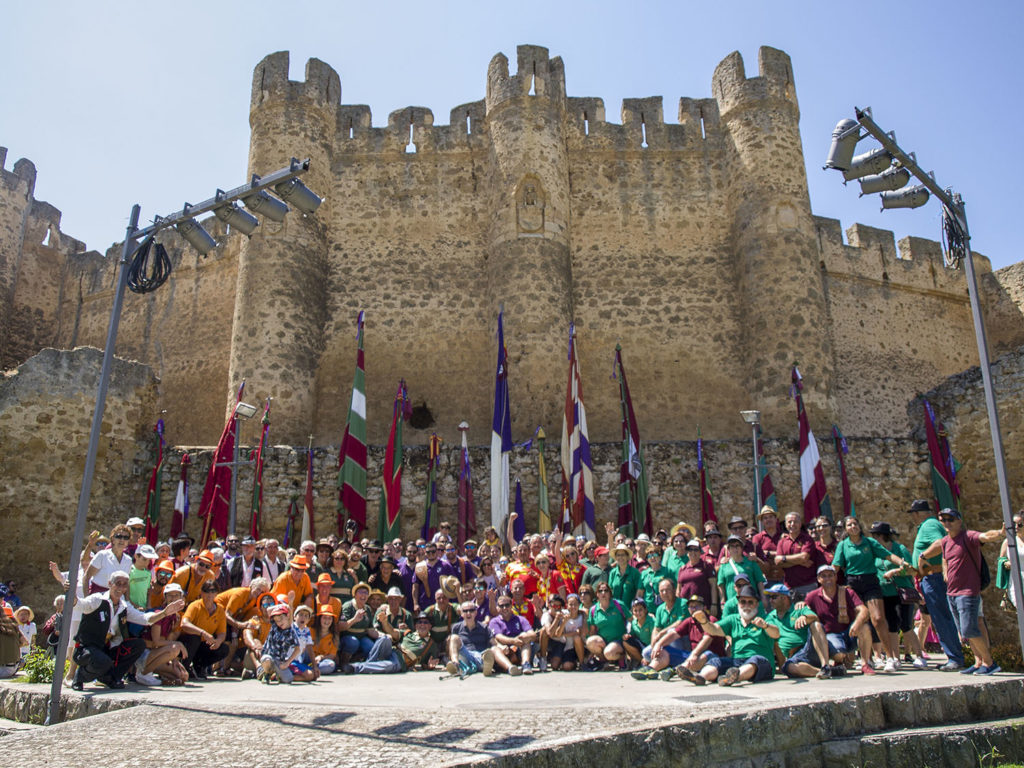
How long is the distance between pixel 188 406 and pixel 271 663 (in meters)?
13.1

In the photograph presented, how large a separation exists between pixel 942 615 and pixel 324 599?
5.97 meters

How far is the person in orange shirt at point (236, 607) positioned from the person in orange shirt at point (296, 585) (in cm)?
15

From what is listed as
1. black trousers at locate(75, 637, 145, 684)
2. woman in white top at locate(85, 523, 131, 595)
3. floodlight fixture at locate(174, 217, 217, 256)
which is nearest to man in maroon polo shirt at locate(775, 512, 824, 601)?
black trousers at locate(75, 637, 145, 684)

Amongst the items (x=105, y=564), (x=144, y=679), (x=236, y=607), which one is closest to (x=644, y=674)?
(x=236, y=607)

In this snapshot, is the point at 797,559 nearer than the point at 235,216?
No

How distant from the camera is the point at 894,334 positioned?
68.8 ft

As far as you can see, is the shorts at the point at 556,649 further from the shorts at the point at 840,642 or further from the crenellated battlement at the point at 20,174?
the crenellated battlement at the point at 20,174

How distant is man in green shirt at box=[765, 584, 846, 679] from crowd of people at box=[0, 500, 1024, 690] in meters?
0.02


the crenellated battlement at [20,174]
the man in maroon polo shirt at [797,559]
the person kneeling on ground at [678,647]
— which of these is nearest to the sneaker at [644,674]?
the person kneeling on ground at [678,647]

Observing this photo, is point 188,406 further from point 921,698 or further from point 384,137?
point 921,698

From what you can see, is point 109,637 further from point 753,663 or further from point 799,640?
point 799,640

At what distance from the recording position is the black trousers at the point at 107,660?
6.98 meters

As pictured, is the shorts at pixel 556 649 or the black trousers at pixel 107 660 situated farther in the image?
the shorts at pixel 556 649

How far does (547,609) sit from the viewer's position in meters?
8.76
